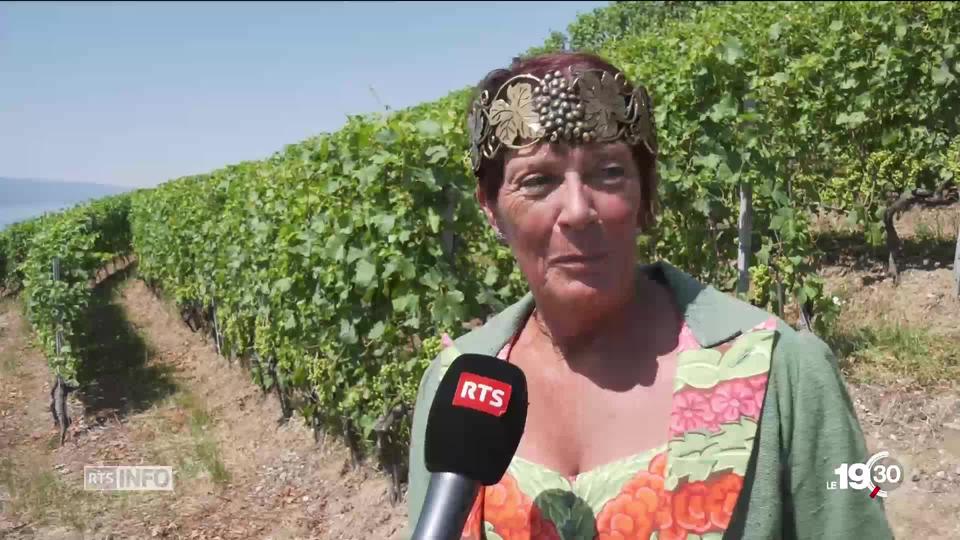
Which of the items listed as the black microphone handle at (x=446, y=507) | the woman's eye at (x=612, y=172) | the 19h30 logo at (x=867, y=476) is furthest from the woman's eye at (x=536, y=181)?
the 19h30 logo at (x=867, y=476)

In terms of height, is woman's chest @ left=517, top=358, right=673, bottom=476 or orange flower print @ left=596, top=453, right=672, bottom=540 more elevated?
woman's chest @ left=517, top=358, right=673, bottom=476

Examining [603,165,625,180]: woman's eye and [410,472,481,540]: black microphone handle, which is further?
[603,165,625,180]: woman's eye

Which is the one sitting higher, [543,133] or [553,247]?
[543,133]

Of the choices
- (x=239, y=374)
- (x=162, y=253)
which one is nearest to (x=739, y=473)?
(x=239, y=374)

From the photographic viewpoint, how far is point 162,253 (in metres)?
16.6

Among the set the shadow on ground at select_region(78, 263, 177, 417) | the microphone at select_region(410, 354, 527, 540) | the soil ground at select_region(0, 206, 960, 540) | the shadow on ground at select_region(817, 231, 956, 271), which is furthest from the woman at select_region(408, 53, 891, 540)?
the shadow on ground at select_region(78, 263, 177, 417)

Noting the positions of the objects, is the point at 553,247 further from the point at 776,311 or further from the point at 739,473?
the point at 776,311

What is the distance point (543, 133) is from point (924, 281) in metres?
6.60

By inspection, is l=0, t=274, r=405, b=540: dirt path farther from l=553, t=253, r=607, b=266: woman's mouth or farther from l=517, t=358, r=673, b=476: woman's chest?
l=553, t=253, r=607, b=266: woman's mouth

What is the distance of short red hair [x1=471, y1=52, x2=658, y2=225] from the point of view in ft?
4.82

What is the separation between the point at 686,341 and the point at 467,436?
49 cm

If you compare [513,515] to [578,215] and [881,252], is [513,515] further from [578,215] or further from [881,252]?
[881,252]

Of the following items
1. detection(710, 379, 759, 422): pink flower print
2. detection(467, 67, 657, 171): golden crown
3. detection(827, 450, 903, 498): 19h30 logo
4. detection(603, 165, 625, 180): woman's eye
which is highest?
detection(467, 67, 657, 171): golden crown

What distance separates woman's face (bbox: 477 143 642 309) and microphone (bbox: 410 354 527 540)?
Result: 0.76 feet
